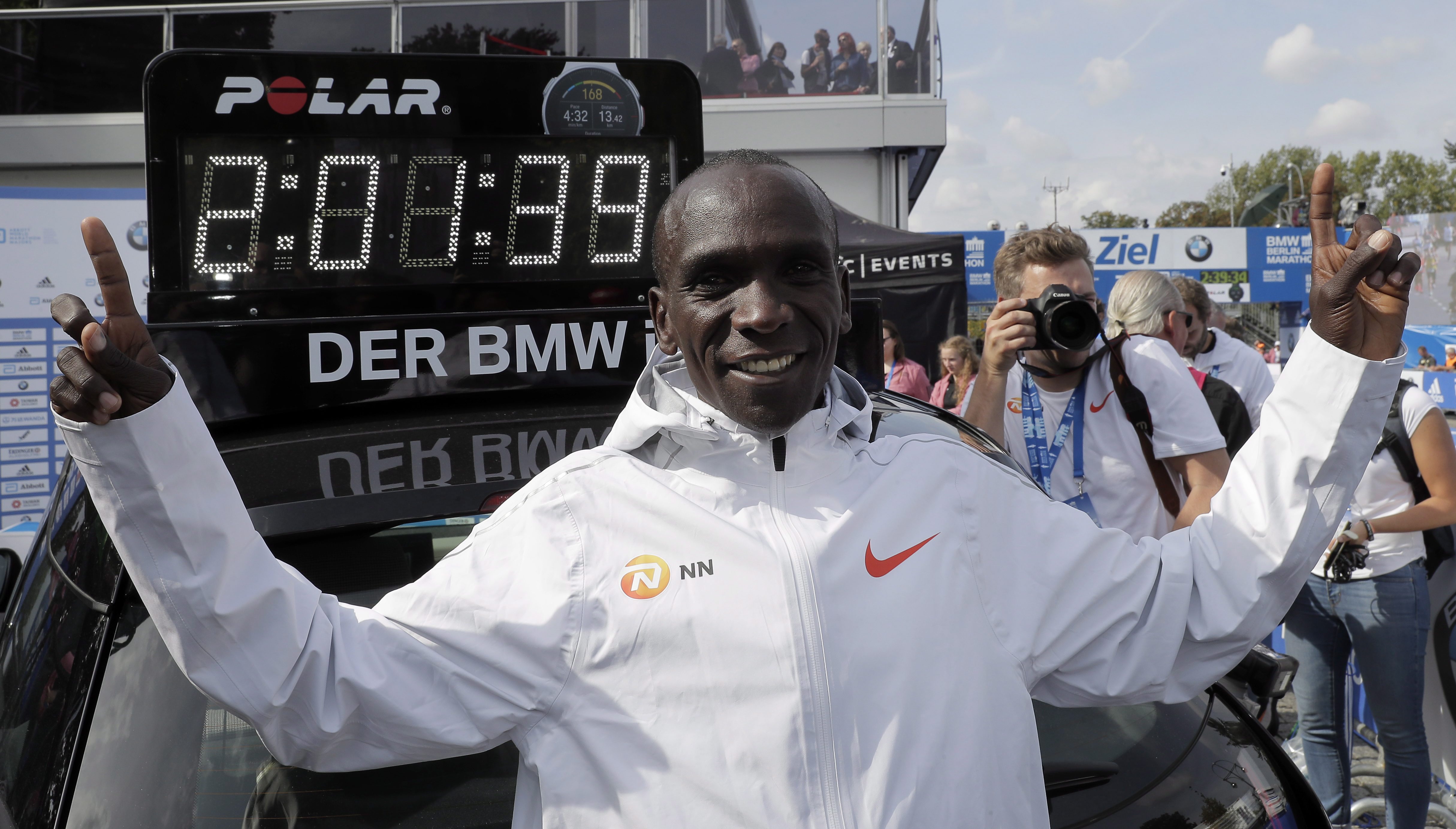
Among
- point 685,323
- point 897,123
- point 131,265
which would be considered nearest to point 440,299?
point 685,323

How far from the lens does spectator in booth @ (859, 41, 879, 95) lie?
1107 cm

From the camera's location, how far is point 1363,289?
1304 mm

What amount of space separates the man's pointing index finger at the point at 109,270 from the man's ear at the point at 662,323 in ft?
2.12

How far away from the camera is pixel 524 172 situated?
2.93 metres

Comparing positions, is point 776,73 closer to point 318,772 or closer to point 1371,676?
point 1371,676

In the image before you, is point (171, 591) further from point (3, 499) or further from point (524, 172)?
point (3, 499)

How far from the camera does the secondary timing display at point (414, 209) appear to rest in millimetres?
2674

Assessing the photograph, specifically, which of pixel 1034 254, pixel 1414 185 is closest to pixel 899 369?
pixel 1034 254

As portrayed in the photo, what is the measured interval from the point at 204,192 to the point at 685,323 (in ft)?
6.05

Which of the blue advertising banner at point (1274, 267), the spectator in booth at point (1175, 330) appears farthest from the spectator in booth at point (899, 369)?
the blue advertising banner at point (1274, 267)

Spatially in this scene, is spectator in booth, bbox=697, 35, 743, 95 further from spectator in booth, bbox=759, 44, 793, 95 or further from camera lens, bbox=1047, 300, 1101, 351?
camera lens, bbox=1047, 300, 1101, 351

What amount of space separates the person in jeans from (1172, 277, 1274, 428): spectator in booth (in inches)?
51.8

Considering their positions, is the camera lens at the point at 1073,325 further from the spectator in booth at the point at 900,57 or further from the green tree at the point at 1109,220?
the green tree at the point at 1109,220

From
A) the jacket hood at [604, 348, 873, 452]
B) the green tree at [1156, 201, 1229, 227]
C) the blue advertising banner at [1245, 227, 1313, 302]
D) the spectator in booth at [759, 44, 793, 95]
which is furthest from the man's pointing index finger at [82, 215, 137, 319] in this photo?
the green tree at [1156, 201, 1229, 227]
